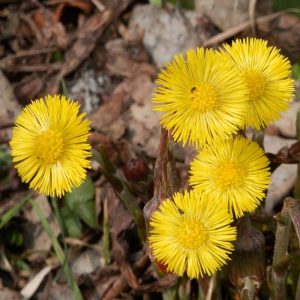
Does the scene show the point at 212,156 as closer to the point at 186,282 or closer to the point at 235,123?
the point at 235,123

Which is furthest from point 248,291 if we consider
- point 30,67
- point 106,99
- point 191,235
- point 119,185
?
point 30,67

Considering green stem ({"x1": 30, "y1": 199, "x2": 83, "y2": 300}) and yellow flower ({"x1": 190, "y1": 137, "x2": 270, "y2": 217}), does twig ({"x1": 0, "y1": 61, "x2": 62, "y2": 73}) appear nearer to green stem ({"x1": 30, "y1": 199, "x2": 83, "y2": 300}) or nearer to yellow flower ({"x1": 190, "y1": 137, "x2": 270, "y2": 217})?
green stem ({"x1": 30, "y1": 199, "x2": 83, "y2": 300})

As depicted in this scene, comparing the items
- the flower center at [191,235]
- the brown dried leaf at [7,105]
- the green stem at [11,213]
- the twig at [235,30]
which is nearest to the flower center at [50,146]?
the flower center at [191,235]

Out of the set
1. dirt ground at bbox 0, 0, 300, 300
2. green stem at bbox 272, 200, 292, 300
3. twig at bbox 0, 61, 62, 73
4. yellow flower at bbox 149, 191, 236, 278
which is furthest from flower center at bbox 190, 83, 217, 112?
twig at bbox 0, 61, 62, 73

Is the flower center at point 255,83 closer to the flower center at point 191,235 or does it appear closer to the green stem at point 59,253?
the flower center at point 191,235

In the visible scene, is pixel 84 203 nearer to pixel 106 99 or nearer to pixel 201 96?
pixel 106 99

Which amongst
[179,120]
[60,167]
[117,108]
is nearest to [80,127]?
[60,167]
